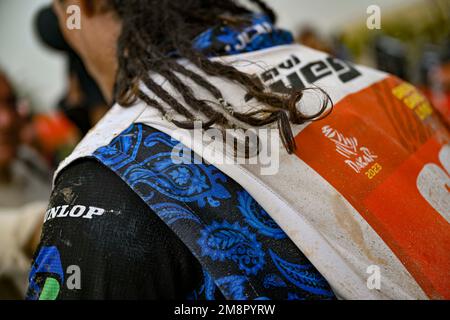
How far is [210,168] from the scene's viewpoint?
68 centimetres

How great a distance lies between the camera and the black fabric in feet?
2.08

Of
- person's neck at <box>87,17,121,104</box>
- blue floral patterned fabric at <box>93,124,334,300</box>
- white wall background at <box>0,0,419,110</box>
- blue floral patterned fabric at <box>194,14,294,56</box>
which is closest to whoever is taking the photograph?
blue floral patterned fabric at <box>93,124,334,300</box>

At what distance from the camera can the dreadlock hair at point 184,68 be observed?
712 mm

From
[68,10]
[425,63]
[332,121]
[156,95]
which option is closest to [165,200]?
[156,95]

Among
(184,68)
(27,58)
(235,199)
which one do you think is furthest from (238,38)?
(27,58)

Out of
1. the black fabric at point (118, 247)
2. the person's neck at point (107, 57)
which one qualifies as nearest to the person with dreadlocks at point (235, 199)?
the black fabric at point (118, 247)

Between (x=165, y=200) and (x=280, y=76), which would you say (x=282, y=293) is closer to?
(x=165, y=200)

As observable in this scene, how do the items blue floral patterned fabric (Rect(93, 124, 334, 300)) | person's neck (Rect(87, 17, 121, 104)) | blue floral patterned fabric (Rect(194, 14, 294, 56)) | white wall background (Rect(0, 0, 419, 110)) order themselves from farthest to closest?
1. white wall background (Rect(0, 0, 419, 110))
2. person's neck (Rect(87, 17, 121, 104))
3. blue floral patterned fabric (Rect(194, 14, 294, 56))
4. blue floral patterned fabric (Rect(93, 124, 334, 300))

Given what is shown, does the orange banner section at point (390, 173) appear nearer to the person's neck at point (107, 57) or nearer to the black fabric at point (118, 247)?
the black fabric at point (118, 247)

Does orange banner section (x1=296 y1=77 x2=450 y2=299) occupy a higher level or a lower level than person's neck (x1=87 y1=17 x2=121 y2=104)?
lower

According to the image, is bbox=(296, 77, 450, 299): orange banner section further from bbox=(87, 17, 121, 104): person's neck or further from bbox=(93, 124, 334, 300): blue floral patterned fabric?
bbox=(87, 17, 121, 104): person's neck

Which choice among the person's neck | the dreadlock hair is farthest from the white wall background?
the dreadlock hair

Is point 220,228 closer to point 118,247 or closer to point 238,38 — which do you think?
point 118,247

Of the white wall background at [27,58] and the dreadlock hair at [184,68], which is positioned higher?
the dreadlock hair at [184,68]
